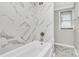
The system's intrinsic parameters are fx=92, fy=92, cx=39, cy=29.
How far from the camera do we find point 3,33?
135 cm

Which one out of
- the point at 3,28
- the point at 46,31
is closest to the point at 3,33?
the point at 3,28

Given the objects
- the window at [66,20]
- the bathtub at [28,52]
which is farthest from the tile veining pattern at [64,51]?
the bathtub at [28,52]

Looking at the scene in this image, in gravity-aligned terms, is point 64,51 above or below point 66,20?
below

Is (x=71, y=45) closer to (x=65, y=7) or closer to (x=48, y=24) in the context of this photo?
(x=48, y=24)

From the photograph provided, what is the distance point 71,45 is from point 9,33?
6.97 feet

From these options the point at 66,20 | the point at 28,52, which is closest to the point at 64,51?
the point at 66,20

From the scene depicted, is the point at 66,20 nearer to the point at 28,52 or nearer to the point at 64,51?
the point at 64,51

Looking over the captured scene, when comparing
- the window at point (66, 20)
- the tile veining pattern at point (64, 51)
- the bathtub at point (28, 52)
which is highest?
the window at point (66, 20)

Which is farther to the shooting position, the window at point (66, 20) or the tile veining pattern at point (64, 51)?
the window at point (66, 20)

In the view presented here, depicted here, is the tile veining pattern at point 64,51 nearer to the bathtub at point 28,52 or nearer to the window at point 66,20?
the window at point 66,20

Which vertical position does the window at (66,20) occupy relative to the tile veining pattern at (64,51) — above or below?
above

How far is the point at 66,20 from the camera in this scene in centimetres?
313

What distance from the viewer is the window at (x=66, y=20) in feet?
10.1

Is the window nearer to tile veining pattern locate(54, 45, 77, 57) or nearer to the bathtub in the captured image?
tile veining pattern locate(54, 45, 77, 57)
